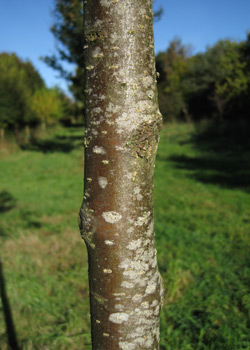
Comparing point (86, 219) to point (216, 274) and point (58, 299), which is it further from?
point (216, 274)

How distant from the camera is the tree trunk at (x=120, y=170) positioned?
3.21 feet

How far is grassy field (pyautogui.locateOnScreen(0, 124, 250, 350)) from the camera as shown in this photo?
2496 mm

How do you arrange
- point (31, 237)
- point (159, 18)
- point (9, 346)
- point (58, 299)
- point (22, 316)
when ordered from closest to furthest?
point (9, 346) < point (22, 316) < point (58, 299) < point (31, 237) < point (159, 18)

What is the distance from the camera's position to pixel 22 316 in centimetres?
283

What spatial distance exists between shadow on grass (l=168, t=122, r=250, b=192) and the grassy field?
0.11 meters

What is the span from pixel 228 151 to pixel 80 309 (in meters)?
10.9

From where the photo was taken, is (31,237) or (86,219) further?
(31,237)

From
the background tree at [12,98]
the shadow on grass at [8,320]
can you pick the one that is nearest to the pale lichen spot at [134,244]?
the shadow on grass at [8,320]

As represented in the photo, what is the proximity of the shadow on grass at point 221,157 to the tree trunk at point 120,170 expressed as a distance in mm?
6454

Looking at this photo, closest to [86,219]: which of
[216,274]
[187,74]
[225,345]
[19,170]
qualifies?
[225,345]

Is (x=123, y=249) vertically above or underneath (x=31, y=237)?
above

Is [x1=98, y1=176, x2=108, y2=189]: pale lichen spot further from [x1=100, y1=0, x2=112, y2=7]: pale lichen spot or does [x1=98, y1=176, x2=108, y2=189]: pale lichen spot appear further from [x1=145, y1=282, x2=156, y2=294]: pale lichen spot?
[x1=100, y1=0, x2=112, y2=7]: pale lichen spot

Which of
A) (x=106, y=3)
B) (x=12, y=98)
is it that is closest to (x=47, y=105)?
(x=12, y=98)

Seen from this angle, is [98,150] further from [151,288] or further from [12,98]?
[12,98]
